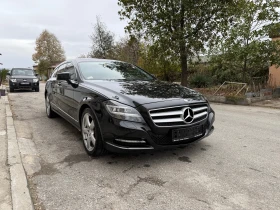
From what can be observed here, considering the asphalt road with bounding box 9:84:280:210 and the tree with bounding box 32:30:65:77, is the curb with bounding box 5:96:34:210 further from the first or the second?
the tree with bounding box 32:30:65:77

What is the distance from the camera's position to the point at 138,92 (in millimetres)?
3539

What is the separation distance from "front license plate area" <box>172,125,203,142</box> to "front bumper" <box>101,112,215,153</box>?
6 centimetres

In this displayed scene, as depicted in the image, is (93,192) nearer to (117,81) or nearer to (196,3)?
(117,81)

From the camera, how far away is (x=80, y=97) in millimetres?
4020

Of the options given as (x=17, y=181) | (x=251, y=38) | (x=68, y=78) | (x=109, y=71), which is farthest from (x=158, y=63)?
(x=17, y=181)

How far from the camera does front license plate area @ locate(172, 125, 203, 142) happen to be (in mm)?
3227

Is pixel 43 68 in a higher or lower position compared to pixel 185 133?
higher

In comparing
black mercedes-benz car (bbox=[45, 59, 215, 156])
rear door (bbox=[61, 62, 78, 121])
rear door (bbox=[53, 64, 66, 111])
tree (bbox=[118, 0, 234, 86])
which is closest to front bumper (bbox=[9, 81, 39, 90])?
tree (bbox=[118, 0, 234, 86])

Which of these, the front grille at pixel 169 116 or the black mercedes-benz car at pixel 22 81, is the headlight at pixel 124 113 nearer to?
the front grille at pixel 169 116

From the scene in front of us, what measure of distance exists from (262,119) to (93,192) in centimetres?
555

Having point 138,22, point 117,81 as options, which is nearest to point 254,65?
point 138,22

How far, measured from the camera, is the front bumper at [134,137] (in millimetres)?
3102

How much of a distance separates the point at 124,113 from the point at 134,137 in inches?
12.9

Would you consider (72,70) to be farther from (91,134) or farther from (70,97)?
(91,134)
